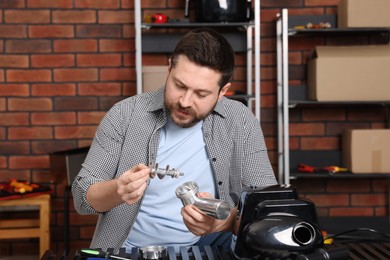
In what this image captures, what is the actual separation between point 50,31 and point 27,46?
0.15m

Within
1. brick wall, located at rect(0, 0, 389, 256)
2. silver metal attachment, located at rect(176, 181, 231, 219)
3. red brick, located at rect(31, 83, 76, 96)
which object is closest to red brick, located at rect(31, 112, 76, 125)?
brick wall, located at rect(0, 0, 389, 256)

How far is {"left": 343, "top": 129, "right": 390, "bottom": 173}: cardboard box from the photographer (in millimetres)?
3293

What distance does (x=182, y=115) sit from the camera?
6.33ft

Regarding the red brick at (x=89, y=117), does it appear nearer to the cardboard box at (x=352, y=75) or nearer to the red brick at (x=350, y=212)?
the cardboard box at (x=352, y=75)

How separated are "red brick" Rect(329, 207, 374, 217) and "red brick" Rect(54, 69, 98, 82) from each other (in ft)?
5.03

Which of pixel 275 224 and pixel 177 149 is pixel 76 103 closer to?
pixel 177 149

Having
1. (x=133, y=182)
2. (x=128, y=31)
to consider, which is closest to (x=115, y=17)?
(x=128, y=31)

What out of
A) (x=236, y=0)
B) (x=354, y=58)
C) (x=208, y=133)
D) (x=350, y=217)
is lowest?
(x=350, y=217)

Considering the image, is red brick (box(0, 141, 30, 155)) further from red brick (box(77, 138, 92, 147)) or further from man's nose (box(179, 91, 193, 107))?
man's nose (box(179, 91, 193, 107))

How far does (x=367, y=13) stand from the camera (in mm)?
3285

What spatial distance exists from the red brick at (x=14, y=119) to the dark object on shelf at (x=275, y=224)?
2.40 metres

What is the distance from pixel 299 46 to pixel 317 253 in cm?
246

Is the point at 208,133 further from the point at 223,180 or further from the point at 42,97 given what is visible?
the point at 42,97

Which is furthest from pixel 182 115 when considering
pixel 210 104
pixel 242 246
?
pixel 242 246
